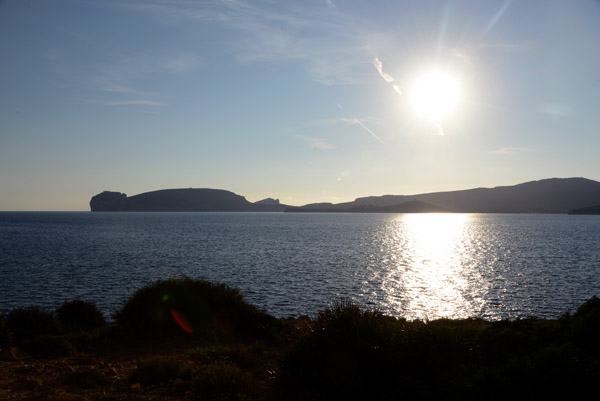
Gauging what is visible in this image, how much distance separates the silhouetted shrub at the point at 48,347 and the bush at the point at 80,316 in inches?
201

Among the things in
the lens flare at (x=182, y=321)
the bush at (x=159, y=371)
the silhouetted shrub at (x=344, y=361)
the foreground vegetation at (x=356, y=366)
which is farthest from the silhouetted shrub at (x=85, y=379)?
the lens flare at (x=182, y=321)

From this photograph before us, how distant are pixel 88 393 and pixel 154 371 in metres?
1.72

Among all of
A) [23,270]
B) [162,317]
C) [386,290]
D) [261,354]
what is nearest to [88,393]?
[261,354]

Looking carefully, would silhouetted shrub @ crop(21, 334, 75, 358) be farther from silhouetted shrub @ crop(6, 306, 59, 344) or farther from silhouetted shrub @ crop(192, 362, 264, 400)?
silhouetted shrub @ crop(192, 362, 264, 400)

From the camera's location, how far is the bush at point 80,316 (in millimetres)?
19672

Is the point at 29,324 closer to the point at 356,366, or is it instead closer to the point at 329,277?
the point at 356,366

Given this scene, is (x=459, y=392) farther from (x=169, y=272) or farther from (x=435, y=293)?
(x=169, y=272)

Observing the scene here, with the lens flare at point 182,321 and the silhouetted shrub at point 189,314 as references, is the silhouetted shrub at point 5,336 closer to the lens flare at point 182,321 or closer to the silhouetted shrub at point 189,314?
the silhouetted shrub at point 189,314

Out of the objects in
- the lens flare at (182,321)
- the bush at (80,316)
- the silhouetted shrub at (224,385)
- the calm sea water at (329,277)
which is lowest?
the calm sea water at (329,277)

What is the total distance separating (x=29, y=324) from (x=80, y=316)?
3138 mm

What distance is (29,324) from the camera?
17188 mm

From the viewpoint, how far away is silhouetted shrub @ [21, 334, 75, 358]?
44.7 ft

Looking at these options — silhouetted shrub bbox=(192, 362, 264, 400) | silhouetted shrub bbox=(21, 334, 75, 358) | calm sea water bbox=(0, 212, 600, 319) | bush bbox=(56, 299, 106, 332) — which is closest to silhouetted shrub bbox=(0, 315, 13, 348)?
silhouetted shrub bbox=(21, 334, 75, 358)

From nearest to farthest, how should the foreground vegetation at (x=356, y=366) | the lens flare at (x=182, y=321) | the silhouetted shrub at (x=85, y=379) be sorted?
the foreground vegetation at (x=356, y=366), the silhouetted shrub at (x=85, y=379), the lens flare at (x=182, y=321)
